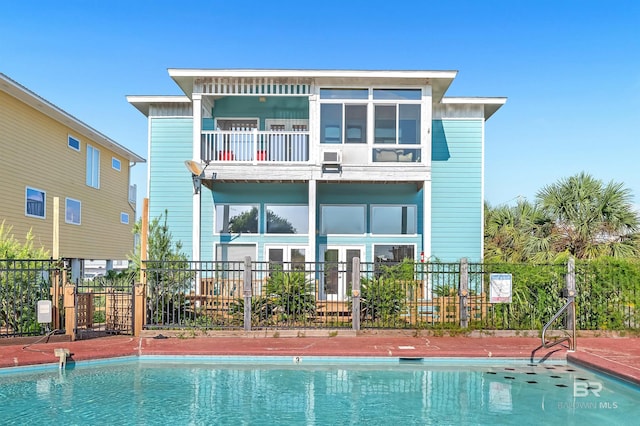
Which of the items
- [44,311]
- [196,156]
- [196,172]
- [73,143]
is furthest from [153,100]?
[73,143]

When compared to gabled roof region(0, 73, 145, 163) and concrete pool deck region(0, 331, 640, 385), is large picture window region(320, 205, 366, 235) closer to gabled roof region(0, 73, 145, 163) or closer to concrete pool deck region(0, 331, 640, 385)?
concrete pool deck region(0, 331, 640, 385)

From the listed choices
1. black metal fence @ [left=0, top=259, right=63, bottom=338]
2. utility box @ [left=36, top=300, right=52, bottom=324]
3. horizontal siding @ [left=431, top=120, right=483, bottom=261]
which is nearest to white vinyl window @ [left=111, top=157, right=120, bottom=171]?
black metal fence @ [left=0, top=259, right=63, bottom=338]

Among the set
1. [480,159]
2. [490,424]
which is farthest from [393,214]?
[490,424]

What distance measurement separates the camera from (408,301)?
1189cm

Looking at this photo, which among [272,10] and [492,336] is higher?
[272,10]

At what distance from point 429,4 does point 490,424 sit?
1421 cm

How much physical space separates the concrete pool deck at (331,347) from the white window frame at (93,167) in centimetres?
1530

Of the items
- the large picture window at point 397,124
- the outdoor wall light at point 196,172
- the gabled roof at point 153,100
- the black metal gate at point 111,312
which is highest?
the gabled roof at point 153,100

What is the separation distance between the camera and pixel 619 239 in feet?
43.7

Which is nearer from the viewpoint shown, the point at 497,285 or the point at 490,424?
the point at 490,424

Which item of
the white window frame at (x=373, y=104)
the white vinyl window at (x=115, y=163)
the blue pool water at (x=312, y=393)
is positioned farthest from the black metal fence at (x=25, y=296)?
the white vinyl window at (x=115, y=163)

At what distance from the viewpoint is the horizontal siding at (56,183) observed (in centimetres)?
1758

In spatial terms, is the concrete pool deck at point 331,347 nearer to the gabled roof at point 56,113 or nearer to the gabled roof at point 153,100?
the gabled roof at point 153,100

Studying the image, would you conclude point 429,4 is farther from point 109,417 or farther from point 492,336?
point 109,417
